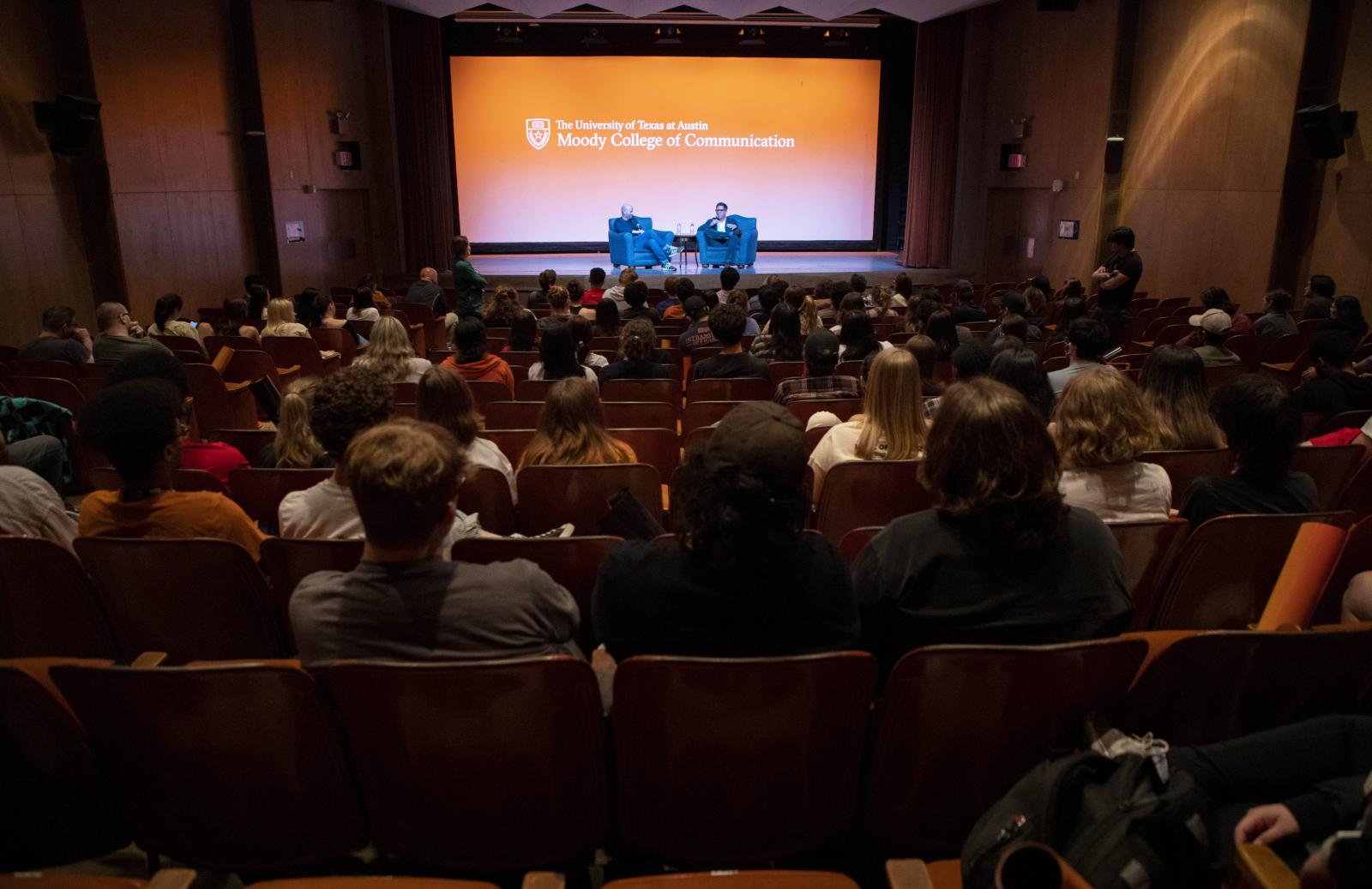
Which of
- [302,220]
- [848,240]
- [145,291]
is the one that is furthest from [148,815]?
[848,240]

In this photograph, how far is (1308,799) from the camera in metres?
1.50

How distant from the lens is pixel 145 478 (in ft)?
7.80

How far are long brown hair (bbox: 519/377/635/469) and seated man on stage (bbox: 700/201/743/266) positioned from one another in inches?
444

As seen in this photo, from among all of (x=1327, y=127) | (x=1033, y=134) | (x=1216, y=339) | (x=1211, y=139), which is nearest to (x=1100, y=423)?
(x=1216, y=339)

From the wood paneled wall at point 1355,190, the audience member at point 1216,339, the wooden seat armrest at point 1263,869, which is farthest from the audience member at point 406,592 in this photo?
the wood paneled wall at point 1355,190

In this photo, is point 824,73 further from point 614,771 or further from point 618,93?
point 614,771

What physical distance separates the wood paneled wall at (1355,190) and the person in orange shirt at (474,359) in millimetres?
7967

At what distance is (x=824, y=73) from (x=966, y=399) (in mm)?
14270

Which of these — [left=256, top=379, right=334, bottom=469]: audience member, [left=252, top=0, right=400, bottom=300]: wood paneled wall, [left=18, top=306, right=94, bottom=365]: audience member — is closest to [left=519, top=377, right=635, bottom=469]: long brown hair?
[left=256, top=379, right=334, bottom=469]: audience member

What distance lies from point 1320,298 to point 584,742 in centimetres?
781

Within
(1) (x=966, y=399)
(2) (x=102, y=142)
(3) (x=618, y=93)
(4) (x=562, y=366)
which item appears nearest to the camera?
(1) (x=966, y=399)

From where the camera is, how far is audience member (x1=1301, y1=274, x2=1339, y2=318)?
696 centimetres

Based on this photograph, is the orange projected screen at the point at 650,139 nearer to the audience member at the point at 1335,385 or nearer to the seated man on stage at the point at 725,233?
the seated man on stage at the point at 725,233

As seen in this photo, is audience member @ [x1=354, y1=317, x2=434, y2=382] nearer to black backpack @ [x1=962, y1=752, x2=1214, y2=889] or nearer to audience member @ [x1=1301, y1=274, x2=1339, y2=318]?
black backpack @ [x1=962, y1=752, x2=1214, y2=889]
